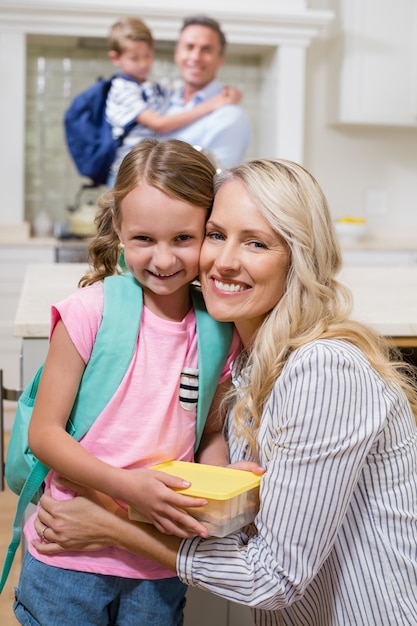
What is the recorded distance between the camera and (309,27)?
4648 mm

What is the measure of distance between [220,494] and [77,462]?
23 cm

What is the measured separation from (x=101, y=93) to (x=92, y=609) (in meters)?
3.04

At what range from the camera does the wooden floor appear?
7.81 ft

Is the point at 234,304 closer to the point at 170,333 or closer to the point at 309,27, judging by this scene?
the point at 170,333

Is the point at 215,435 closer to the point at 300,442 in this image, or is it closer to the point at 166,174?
the point at 300,442

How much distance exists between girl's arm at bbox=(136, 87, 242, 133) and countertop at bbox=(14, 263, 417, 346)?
4.60ft

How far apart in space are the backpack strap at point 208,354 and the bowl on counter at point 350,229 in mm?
3385

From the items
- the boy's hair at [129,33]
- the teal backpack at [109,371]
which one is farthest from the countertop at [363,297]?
the boy's hair at [129,33]

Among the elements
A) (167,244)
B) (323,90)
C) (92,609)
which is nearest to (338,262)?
(167,244)

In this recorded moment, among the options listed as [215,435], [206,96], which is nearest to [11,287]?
[206,96]

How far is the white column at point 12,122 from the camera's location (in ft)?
14.6

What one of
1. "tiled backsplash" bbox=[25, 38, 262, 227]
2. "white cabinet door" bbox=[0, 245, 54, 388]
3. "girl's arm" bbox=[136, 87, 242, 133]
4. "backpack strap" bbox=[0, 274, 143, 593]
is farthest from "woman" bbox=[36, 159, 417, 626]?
"tiled backsplash" bbox=[25, 38, 262, 227]

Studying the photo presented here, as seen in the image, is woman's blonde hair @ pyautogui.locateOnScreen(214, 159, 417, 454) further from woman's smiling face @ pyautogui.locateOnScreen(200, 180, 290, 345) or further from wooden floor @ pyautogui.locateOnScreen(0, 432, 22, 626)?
wooden floor @ pyautogui.locateOnScreen(0, 432, 22, 626)

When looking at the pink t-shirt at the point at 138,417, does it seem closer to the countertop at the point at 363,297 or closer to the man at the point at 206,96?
the countertop at the point at 363,297
